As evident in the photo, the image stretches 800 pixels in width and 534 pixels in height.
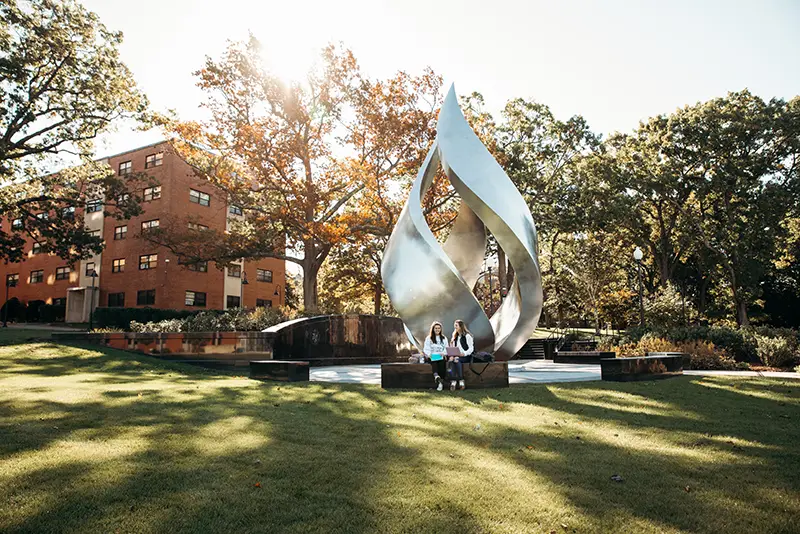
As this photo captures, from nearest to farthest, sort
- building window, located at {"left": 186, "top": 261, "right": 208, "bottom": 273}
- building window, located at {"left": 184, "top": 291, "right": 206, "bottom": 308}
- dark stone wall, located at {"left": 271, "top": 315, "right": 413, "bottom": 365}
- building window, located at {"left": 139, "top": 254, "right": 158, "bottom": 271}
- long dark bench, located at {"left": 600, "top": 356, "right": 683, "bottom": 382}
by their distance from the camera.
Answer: long dark bench, located at {"left": 600, "top": 356, "right": 683, "bottom": 382} < dark stone wall, located at {"left": 271, "top": 315, "right": 413, "bottom": 365} < building window, located at {"left": 186, "top": 261, "right": 208, "bottom": 273} < building window, located at {"left": 139, "top": 254, "right": 158, "bottom": 271} < building window, located at {"left": 184, "top": 291, "right": 206, "bottom": 308}

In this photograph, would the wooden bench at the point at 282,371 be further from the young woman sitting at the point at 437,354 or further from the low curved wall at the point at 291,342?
the low curved wall at the point at 291,342

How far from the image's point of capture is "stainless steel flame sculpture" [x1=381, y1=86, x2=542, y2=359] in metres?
11.3

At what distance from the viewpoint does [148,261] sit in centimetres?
3975

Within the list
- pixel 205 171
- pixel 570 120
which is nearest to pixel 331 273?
pixel 205 171

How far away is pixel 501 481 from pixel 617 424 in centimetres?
296

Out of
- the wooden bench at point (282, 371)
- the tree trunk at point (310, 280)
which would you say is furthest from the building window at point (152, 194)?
the wooden bench at point (282, 371)

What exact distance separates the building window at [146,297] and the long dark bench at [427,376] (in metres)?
34.0

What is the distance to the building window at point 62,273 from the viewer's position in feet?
145

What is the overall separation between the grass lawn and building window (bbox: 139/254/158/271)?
1306 inches

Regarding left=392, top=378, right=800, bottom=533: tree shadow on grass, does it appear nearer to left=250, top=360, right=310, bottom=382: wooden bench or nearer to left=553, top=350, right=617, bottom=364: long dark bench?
left=250, top=360, right=310, bottom=382: wooden bench

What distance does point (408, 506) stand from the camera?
367cm

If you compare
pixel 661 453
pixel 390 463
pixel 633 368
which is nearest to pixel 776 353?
pixel 633 368

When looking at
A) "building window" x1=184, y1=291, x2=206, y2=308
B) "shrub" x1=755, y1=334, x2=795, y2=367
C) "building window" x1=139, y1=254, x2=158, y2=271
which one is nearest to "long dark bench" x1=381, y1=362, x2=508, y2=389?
"shrub" x1=755, y1=334, x2=795, y2=367

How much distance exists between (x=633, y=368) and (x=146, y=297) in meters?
36.9
